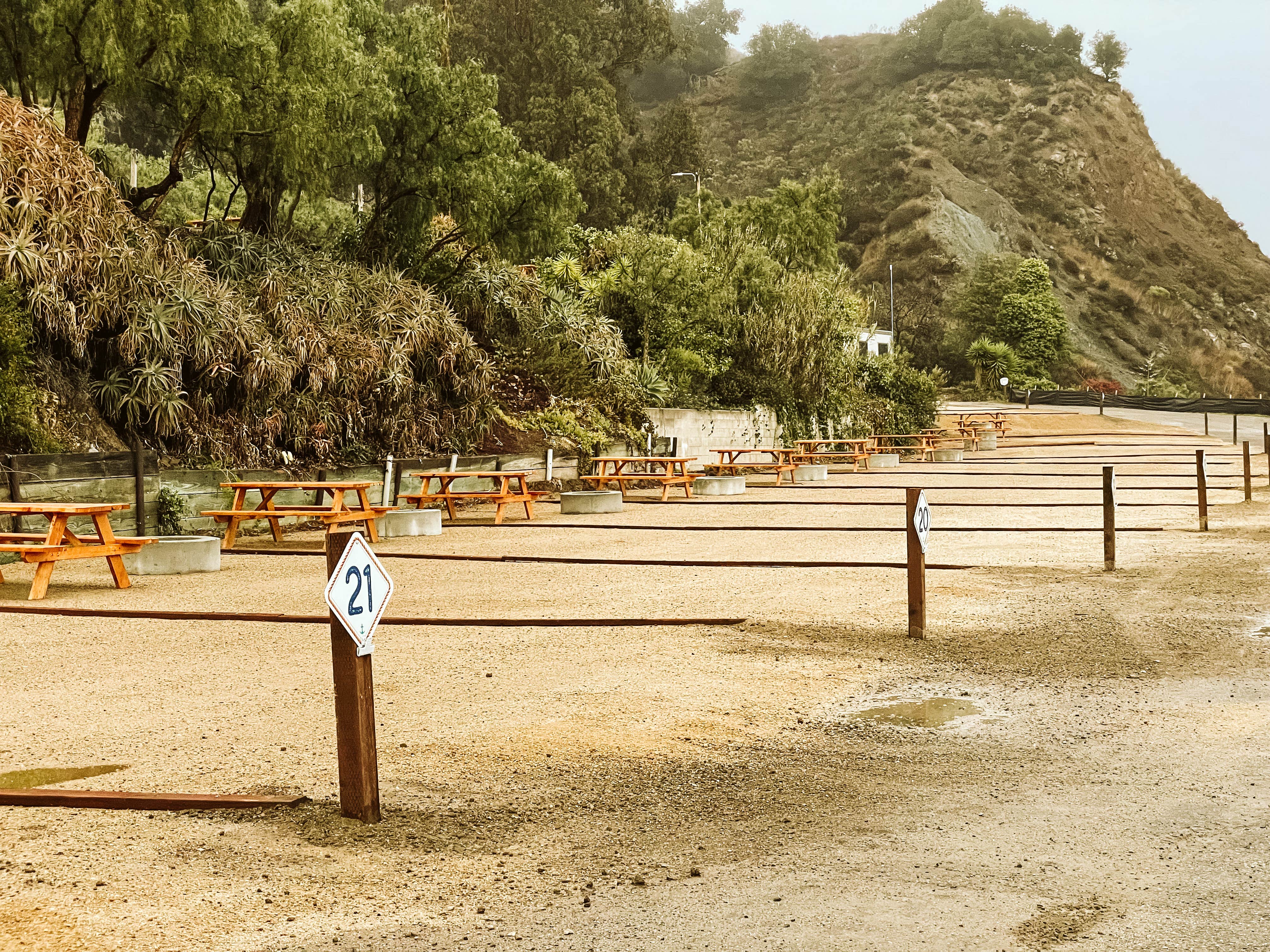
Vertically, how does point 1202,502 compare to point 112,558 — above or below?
below

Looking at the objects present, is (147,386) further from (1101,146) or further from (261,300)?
(1101,146)

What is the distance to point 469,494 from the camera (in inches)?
635

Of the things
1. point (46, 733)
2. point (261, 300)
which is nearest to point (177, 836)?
point (46, 733)

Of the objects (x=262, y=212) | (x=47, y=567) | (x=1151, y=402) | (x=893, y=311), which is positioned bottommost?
(x=47, y=567)

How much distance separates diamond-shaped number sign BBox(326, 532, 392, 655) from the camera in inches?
173

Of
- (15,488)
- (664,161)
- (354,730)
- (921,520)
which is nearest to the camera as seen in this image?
(354,730)

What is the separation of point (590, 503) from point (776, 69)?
11713 centimetres

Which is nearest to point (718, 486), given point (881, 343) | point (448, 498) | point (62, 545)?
point (448, 498)

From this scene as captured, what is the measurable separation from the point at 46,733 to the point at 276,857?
225 cm

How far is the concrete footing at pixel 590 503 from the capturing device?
59.1ft

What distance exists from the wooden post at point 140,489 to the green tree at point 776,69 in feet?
395

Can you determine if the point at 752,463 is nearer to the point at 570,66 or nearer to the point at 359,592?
the point at 359,592

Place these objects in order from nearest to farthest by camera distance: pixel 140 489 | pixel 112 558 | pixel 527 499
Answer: pixel 112 558 → pixel 140 489 → pixel 527 499

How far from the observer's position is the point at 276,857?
13.6 feet
